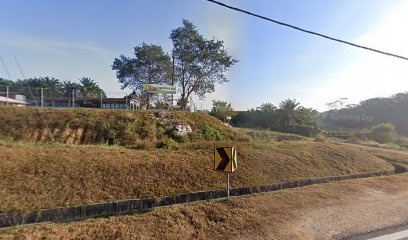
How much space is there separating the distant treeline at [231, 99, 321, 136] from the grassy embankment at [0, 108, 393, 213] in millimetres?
28411

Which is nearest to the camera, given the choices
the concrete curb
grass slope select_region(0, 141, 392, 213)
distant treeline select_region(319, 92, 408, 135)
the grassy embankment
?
the concrete curb

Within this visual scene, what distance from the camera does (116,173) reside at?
20.0 ft

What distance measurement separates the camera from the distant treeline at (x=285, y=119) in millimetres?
39872

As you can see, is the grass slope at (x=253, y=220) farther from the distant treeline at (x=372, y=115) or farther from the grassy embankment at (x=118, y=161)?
the distant treeline at (x=372, y=115)

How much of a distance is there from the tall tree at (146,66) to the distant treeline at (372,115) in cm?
6245

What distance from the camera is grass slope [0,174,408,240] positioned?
405cm

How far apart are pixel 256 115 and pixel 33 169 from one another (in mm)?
41626

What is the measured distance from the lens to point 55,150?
6.88 m

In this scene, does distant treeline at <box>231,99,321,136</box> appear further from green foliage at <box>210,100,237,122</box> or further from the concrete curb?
the concrete curb

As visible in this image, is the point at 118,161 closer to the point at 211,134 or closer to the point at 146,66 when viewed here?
the point at 211,134

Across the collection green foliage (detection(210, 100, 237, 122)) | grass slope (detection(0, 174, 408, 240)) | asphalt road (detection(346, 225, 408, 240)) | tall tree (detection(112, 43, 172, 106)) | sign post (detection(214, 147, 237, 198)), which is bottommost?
asphalt road (detection(346, 225, 408, 240))

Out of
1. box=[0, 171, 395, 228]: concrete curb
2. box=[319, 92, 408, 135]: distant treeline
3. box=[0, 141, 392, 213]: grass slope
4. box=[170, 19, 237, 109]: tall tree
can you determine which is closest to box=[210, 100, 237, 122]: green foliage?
box=[170, 19, 237, 109]: tall tree

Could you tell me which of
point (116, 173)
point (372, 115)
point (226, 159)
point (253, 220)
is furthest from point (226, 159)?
point (372, 115)

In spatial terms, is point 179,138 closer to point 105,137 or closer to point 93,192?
point 105,137
